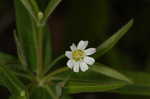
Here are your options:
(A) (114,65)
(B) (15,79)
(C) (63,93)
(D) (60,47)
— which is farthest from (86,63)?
(D) (60,47)

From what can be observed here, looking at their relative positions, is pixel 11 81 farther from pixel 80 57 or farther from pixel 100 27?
pixel 100 27

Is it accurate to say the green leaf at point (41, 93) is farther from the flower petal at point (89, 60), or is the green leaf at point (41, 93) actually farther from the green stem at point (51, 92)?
the flower petal at point (89, 60)

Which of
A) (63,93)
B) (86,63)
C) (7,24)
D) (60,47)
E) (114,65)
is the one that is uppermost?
(7,24)

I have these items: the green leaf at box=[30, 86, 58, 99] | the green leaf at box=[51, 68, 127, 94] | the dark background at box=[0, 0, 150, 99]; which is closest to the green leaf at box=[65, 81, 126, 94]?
the green leaf at box=[51, 68, 127, 94]

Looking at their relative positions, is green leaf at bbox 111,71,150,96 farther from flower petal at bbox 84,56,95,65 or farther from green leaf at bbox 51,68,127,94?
flower petal at bbox 84,56,95,65

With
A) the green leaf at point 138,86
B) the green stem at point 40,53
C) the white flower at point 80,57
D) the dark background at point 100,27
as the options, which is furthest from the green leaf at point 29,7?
the dark background at point 100,27

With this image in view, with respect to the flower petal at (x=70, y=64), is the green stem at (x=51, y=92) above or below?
below

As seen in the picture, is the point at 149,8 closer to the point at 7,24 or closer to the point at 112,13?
Answer: the point at 112,13
